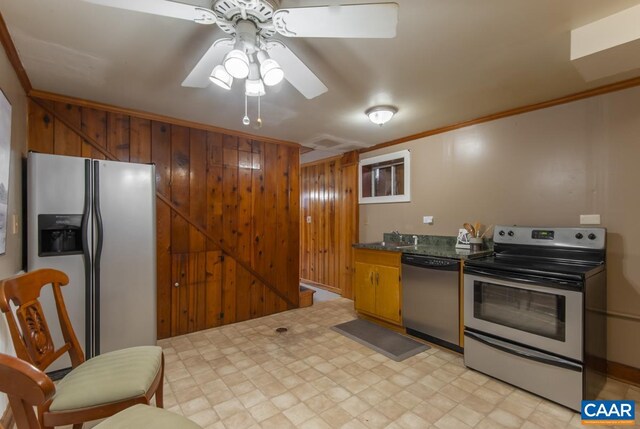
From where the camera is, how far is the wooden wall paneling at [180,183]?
315 centimetres

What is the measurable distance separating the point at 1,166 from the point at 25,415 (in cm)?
142

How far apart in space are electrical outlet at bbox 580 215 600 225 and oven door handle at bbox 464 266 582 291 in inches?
32.5

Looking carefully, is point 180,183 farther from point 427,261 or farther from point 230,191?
point 427,261

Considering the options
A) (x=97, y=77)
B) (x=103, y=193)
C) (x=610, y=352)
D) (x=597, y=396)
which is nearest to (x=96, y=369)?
(x=103, y=193)

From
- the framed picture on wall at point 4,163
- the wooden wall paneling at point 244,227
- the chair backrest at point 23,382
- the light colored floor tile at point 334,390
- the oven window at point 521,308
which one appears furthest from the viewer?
the wooden wall paneling at point 244,227

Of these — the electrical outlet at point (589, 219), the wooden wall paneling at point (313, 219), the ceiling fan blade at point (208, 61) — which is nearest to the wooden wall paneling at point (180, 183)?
the ceiling fan blade at point (208, 61)

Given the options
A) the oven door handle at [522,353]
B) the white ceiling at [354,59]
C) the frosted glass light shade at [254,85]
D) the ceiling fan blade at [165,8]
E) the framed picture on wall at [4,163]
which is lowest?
the oven door handle at [522,353]

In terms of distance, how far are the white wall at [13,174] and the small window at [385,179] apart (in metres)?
3.65

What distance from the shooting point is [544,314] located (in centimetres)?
208

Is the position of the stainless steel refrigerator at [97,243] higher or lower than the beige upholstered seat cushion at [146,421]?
higher

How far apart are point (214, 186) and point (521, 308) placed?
3.17 meters

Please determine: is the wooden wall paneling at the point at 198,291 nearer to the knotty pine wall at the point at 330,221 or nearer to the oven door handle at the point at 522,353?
the knotty pine wall at the point at 330,221

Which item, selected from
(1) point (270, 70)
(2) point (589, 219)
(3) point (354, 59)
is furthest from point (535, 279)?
(1) point (270, 70)

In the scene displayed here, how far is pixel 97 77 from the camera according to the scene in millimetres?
2227
